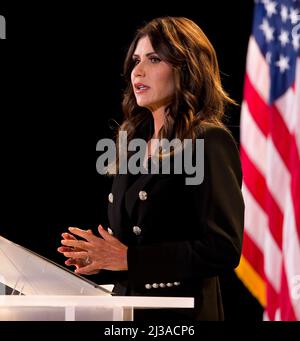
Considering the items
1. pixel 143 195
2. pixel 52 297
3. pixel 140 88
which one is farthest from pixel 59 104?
pixel 52 297

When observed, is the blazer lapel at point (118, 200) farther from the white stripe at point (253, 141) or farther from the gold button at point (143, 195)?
the white stripe at point (253, 141)

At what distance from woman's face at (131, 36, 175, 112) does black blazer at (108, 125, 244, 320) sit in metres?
0.18

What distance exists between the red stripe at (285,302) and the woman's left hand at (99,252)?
1660 mm

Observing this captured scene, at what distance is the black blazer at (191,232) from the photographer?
1.69 meters

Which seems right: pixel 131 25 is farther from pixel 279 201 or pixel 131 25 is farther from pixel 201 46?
pixel 201 46

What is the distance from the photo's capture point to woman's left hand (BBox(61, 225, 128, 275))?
5.34 feet

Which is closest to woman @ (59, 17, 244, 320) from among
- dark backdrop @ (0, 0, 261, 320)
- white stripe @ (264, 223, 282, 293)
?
dark backdrop @ (0, 0, 261, 320)

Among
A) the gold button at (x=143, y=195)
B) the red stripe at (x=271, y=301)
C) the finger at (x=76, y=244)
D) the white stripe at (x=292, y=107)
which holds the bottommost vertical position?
the finger at (x=76, y=244)

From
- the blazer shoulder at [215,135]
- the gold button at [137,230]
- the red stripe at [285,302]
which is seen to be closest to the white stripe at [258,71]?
the red stripe at [285,302]

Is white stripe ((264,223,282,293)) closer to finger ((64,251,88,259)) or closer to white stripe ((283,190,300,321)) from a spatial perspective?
white stripe ((283,190,300,321))

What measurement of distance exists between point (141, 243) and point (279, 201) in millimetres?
1598

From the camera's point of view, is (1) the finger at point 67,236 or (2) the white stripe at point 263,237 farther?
(2) the white stripe at point 263,237

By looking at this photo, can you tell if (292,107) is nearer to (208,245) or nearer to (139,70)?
(139,70)
